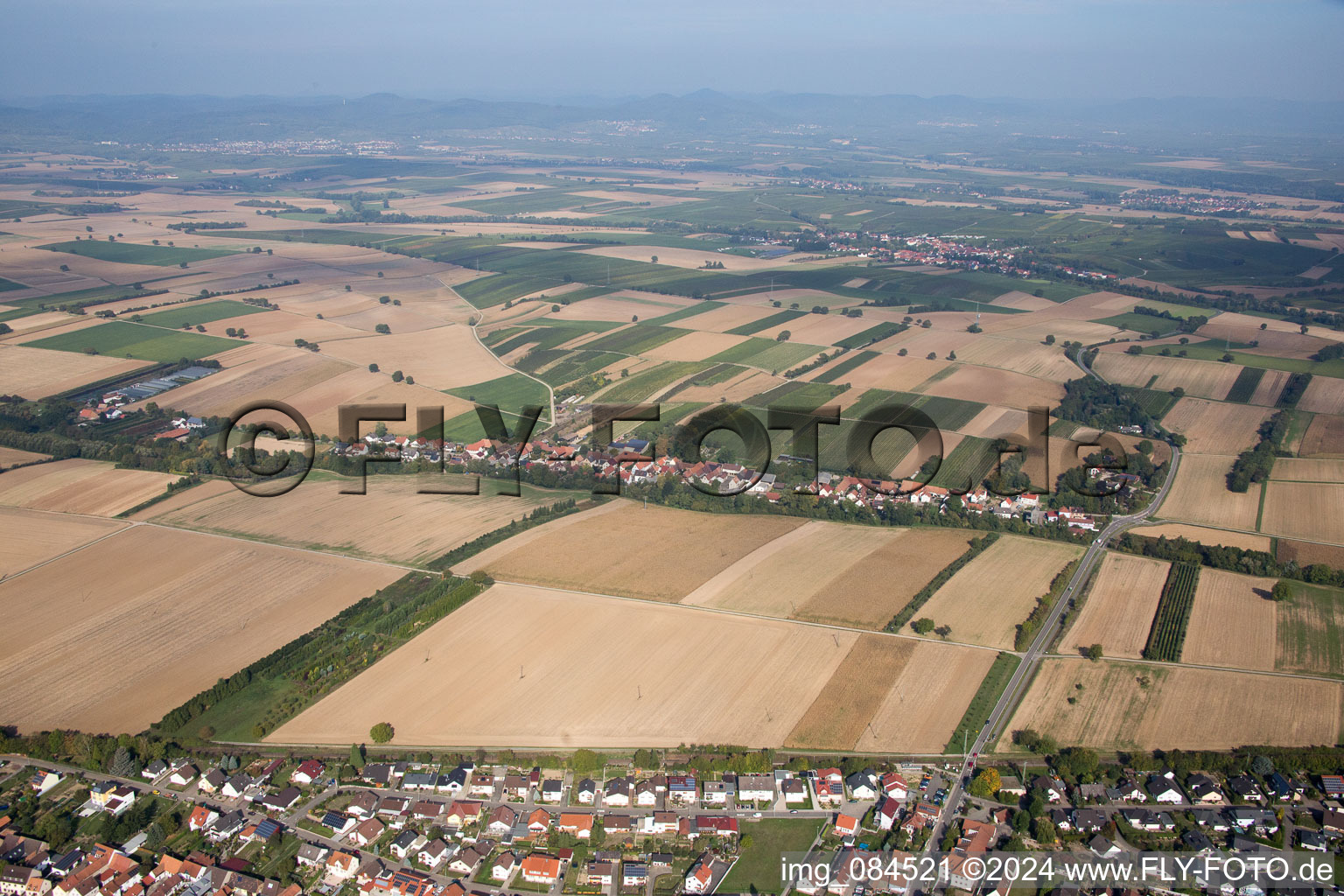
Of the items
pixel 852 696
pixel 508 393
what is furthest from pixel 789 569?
pixel 508 393

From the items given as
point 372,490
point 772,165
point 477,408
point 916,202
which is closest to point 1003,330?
point 477,408

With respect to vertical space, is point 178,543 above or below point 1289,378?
below

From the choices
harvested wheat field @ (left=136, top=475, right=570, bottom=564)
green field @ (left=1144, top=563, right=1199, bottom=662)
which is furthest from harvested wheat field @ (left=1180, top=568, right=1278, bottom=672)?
harvested wheat field @ (left=136, top=475, right=570, bottom=564)

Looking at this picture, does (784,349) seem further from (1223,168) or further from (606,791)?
(1223,168)

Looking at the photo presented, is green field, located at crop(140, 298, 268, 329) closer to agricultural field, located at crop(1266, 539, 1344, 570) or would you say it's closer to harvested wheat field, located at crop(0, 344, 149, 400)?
harvested wheat field, located at crop(0, 344, 149, 400)

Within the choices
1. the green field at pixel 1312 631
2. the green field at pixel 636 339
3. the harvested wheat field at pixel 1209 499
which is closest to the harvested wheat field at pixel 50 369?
the green field at pixel 636 339

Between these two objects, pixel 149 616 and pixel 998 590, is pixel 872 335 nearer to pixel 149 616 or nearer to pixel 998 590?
pixel 998 590
